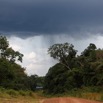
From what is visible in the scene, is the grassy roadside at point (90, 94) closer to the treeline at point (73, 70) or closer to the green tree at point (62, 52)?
the treeline at point (73, 70)

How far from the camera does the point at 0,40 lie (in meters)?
65.9

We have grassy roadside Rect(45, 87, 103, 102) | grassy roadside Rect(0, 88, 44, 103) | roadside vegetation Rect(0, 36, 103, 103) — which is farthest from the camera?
roadside vegetation Rect(0, 36, 103, 103)

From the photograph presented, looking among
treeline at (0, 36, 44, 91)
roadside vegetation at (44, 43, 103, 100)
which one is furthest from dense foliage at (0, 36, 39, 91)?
roadside vegetation at (44, 43, 103, 100)

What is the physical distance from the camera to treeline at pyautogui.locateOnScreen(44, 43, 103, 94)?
58.6 metres

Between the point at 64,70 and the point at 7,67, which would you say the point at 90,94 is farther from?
the point at 64,70

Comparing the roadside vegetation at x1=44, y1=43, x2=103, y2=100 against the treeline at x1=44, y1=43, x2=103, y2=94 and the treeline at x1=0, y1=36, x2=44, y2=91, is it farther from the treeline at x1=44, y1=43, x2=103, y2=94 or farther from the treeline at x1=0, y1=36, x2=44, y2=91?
the treeline at x1=0, y1=36, x2=44, y2=91

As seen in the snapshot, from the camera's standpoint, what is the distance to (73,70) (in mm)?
68938

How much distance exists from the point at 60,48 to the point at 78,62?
29.8ft

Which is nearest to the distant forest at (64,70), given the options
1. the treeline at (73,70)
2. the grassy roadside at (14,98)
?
the treeline at (73,70)

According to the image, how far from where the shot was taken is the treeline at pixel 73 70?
58562 mm

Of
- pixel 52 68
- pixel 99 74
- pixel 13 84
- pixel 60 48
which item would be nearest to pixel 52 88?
pixel 52 68

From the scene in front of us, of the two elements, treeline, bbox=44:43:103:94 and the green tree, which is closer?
treeline, bbox=44:43:103:94

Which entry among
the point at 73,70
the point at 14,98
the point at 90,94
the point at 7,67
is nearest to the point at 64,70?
the point at 73,70

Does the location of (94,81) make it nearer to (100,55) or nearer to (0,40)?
(100,55)
